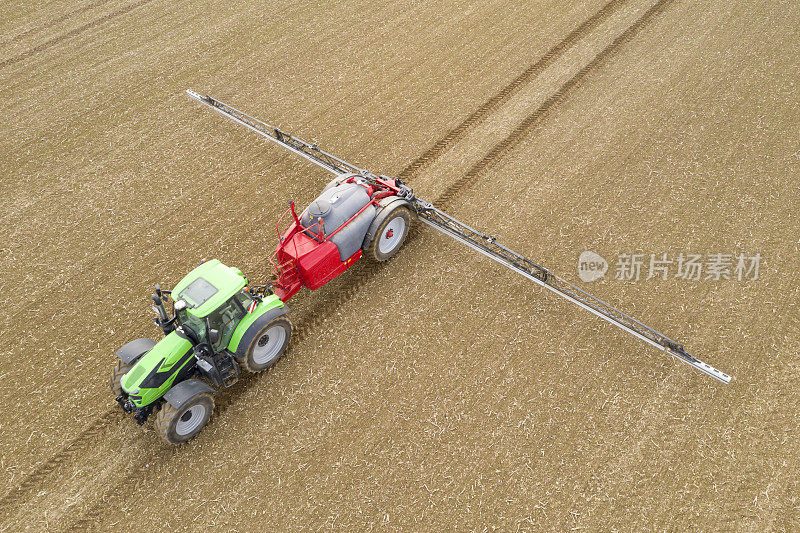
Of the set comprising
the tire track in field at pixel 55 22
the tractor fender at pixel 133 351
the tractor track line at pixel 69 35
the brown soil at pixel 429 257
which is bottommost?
the brown soil at pixel 429 257

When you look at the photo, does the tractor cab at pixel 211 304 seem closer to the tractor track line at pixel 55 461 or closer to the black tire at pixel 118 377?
the black tire at pixel 118 377

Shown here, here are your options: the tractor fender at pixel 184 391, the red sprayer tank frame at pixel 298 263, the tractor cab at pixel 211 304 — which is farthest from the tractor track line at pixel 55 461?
the red sprayer tank frame at pixel 298 263

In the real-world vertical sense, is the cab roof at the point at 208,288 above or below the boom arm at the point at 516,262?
above

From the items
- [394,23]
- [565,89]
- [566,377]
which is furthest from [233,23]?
[566,377]

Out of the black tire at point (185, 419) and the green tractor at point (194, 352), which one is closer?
the black tire at point (185, 419)

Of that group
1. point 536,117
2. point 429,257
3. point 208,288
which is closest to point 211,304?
point 208,288

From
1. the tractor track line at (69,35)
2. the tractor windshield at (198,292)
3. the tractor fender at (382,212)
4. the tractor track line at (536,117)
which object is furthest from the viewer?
the tractor track line at (69,35)

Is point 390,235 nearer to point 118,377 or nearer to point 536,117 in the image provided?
point 118,377

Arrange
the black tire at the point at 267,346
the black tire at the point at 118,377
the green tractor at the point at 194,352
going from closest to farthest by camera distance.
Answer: the green tractor at the point at 194,352
the black tire at the point at 118,377
the black tire at the point at 267,346
